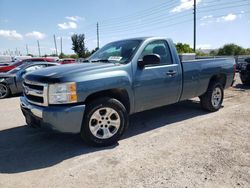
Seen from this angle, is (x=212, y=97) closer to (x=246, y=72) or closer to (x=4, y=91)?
(x=246, y=72)

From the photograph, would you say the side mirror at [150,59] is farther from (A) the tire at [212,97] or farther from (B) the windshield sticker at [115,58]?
(A) the tire at [212,97]

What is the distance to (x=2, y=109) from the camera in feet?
25.2

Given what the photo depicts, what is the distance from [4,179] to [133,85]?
2470 millimetres

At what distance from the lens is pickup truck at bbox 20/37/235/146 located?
3828mm

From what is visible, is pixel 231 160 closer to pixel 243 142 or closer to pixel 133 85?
pixel 243 142

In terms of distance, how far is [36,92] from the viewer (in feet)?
13.4

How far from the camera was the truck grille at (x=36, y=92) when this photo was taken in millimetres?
3873

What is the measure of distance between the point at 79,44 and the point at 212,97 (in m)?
55.8

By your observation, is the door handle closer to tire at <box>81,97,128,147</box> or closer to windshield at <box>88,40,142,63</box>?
windshield at <box>88,40,142,63</box>

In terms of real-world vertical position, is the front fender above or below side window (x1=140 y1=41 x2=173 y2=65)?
below

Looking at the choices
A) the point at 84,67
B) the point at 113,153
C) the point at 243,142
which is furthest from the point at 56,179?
the point at 243,142

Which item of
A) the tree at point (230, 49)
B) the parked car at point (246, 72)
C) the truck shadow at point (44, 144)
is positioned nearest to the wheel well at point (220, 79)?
the truck shadow at point (44, 144)

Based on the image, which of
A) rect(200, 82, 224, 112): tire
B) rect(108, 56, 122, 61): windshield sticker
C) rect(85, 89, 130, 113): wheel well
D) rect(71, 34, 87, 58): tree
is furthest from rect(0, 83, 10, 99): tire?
rect(71, 34, 87, 58): tree

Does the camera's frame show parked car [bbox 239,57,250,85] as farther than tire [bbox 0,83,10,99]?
Yes
